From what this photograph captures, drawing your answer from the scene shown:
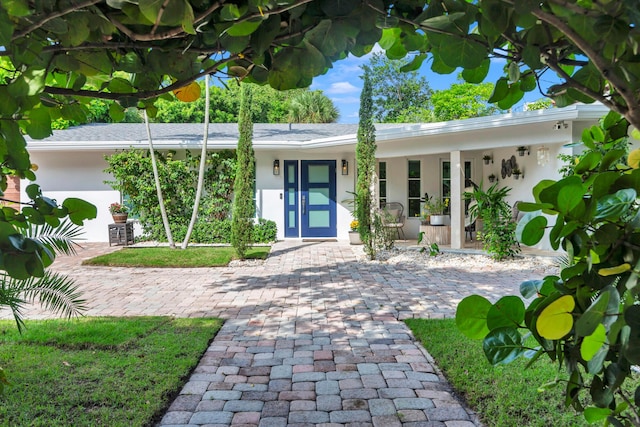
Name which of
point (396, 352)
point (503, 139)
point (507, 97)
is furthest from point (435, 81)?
point (507, 97)

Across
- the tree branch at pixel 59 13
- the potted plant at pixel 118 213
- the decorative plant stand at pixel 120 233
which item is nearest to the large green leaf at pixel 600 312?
the tree branch at pixel 59 13

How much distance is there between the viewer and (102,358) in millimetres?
4129

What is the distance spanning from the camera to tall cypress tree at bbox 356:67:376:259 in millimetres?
9898

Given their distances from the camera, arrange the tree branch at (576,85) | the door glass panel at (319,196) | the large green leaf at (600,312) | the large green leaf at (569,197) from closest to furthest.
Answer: the large green leaf at (600,312)
the large green leaf at (569,197)
the tree branch at (576,85)
the door glass panel at (319,196)

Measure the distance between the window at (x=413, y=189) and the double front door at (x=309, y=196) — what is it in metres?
2.23

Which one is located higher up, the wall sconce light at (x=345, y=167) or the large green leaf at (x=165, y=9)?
the wall sconce light at (x=345, y=167)

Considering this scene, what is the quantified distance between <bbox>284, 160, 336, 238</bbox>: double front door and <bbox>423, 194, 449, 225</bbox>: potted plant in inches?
104

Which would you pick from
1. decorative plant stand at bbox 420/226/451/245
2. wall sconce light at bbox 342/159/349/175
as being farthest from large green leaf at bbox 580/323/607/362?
wall sconce light at bbox 342/159/349/175

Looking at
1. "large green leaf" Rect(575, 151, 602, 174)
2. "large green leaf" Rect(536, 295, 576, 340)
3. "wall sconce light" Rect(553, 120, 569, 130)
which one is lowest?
"large green leaf" Rect(536, 295, 576, 340)

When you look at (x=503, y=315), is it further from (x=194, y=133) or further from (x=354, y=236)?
(x=194, y=133)

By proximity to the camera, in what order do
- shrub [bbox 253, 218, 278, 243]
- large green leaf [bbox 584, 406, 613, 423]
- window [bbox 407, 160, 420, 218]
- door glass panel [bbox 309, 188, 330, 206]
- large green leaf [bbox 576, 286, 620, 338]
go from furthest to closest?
window [bbox 407, 160, 420, 218]
door glass panel [bbox 309, 188, 330, 206]
shrub [bbox 253, 218, 278, 243]
large green leaf [bbox 584, 406, 613, 423]
large green leaf [bbox 576, 286, 620, 338]

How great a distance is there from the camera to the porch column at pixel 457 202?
10586mm

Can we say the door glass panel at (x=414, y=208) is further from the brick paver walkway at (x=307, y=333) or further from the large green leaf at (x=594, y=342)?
the large green leaf at (x=594, y=342)

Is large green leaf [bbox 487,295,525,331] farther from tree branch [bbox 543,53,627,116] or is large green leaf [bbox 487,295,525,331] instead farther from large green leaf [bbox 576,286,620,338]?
tree branch [bbox 543,53,627,116]
